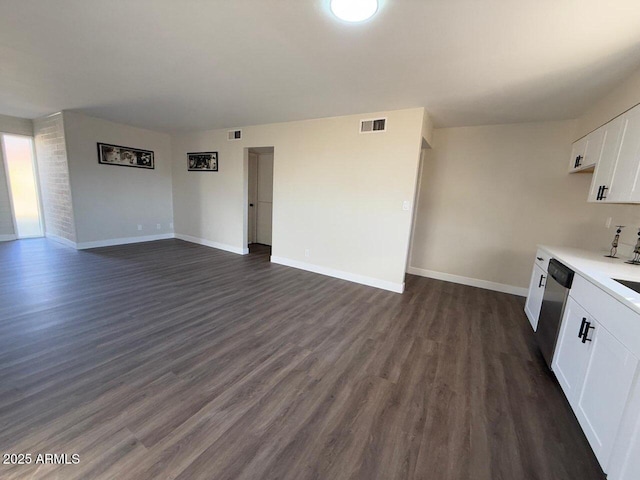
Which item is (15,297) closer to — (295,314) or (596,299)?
(295,314)

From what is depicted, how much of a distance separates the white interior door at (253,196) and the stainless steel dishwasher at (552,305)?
567cm

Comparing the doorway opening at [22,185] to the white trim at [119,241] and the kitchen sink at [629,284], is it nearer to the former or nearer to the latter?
the white trim at [119,241]

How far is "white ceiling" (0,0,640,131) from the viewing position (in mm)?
1695

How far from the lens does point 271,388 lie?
6.08ft

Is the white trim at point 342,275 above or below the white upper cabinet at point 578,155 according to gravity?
below

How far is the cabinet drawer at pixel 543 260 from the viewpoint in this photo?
2.63 metres

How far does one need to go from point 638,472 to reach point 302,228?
407 centimetres

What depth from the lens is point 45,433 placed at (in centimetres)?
142

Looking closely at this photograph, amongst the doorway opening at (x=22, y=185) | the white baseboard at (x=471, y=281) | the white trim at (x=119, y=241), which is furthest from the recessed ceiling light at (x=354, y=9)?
the doorway opening at (x=22, y=185)

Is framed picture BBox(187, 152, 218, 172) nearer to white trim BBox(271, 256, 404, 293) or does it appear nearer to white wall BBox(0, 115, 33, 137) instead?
white trim BBox(271, 256, 404, 293)

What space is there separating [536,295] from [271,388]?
292cm

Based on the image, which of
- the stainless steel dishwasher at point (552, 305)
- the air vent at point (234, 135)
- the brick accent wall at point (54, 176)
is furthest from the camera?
the air vent at point (234, 135)

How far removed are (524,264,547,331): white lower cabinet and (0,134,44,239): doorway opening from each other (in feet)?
30.2

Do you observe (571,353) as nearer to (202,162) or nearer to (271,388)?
(271,388)
